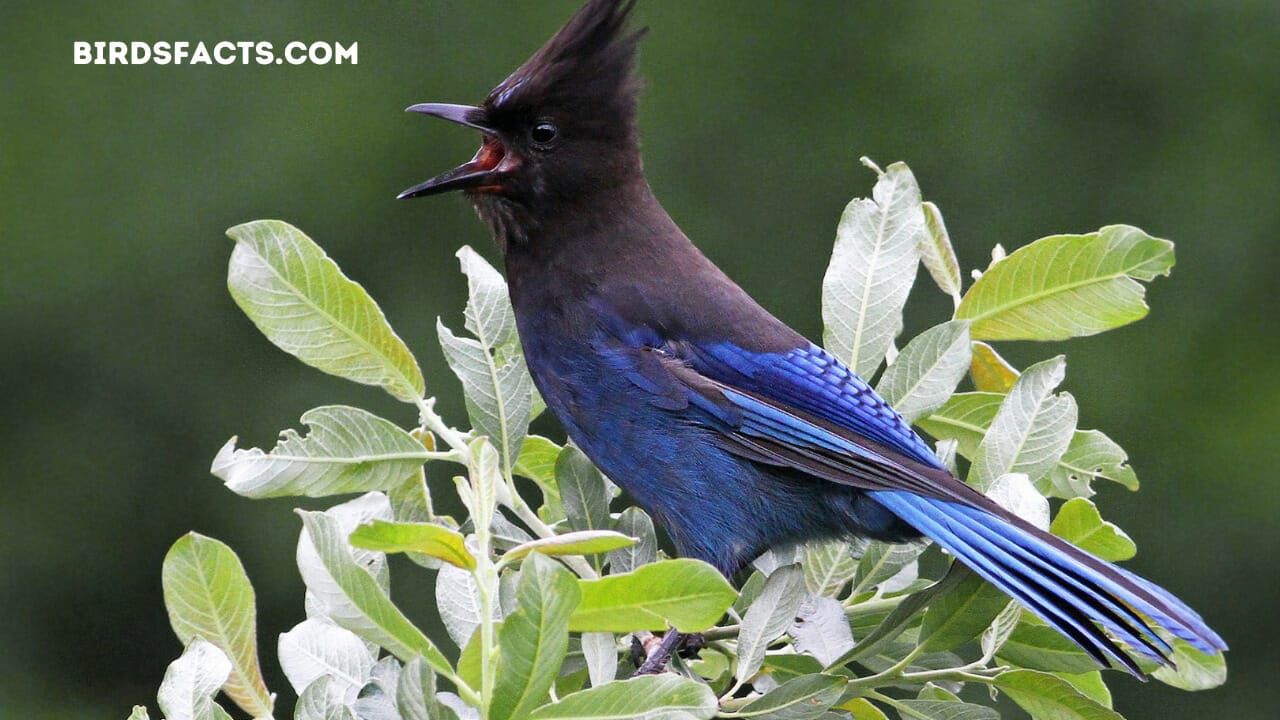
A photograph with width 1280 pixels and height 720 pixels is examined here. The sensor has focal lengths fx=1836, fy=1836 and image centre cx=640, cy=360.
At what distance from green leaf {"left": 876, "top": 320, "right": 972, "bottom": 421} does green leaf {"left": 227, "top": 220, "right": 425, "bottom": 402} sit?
63 cm

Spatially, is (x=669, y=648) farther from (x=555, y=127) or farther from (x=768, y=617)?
(x=555, y=127)

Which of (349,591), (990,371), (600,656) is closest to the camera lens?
(349,591)

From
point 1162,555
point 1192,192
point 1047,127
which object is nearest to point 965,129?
point 1047,127

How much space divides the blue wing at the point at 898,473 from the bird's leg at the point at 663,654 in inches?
13.3

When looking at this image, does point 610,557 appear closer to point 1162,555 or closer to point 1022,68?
point 1162,555

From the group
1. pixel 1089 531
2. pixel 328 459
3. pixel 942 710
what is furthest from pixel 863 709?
pixel 328 459

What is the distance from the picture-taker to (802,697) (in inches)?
73.6

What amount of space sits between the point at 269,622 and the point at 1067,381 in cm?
290

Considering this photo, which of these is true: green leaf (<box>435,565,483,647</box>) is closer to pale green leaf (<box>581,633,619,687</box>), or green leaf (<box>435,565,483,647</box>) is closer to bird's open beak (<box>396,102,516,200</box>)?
pale green leaf (<box>581,633,619,687</box>)

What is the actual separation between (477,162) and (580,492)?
94 centimetres

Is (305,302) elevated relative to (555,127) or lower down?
lower down

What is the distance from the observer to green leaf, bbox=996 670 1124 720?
196 centimetres

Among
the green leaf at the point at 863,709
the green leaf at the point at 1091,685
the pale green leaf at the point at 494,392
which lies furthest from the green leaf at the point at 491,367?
the green leaf at the point at 1091,685

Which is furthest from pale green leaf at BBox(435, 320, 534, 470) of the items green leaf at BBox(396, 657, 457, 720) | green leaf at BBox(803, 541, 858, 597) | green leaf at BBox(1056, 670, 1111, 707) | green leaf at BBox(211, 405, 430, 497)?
green leaf at BBox(1056, 670, 1111, 707)
